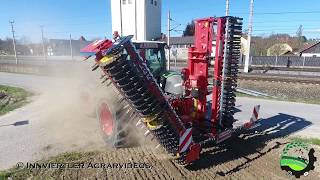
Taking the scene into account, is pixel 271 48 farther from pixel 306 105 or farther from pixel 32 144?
pixel 32 144

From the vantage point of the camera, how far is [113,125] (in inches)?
259

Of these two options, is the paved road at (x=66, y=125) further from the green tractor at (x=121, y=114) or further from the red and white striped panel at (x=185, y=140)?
the red and white striped panel at (x=185, y=140)

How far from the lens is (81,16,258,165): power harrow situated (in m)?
4.77

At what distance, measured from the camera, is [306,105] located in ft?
37.1

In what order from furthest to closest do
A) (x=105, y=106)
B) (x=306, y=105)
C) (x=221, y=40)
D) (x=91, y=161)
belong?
(x=306, y=105)
(x=105, y=106)
(x=91, y=161)
(x=221, y=40)

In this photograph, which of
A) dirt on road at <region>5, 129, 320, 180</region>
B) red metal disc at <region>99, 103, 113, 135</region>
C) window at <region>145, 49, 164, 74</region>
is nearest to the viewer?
dirt on road at <region>5, 129, 320, 180</region>

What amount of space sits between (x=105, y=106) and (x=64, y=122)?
3041 mm

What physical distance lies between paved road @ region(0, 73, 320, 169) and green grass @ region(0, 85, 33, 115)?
0.54m

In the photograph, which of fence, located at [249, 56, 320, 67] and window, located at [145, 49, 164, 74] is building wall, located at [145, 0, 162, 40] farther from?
window, located at [145, 49, 164, 74]

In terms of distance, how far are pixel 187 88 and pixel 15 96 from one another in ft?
38.8

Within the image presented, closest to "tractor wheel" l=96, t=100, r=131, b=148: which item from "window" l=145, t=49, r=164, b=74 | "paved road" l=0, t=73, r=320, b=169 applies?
"paved road" l=0, t=73, r=320, b=169

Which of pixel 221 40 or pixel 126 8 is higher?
pixel 126 8

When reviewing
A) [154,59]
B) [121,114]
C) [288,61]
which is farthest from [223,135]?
[288,61]

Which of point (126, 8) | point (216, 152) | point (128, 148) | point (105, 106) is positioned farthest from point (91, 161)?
point (126, 8)
